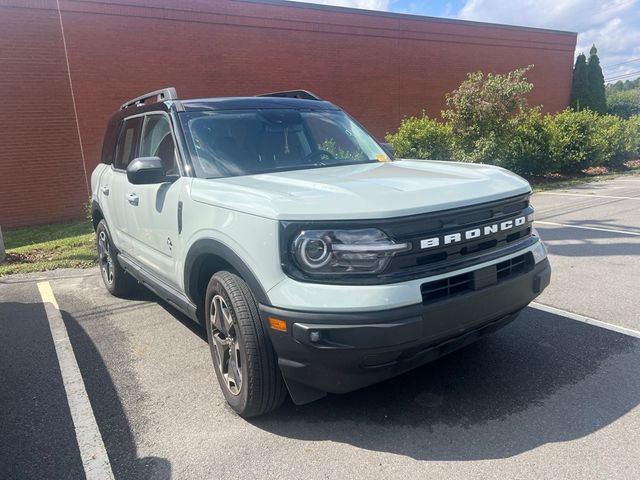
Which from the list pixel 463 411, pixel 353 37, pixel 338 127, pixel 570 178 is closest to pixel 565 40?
pixel 570 178

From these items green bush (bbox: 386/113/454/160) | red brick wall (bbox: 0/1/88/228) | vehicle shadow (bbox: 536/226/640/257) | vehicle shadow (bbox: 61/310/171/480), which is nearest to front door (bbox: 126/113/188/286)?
vehicle shadow (bbox: 61/310/171/480)

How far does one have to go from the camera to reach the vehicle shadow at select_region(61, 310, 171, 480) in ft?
8.52

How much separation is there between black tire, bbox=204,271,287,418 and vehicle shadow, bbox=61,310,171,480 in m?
0.55

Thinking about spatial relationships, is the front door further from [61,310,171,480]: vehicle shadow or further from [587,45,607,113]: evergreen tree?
[587,45,607,113]: evergreen tree

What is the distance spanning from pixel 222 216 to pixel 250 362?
33.9 inches

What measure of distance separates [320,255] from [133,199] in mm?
2494

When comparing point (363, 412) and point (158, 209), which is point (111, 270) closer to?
point (158, 209)

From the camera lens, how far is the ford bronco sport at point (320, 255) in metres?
2.42

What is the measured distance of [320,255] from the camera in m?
2.46

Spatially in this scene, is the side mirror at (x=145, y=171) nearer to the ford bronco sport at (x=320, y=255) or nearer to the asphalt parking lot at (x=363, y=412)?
the ford bronco sport at (x=320, y=255)

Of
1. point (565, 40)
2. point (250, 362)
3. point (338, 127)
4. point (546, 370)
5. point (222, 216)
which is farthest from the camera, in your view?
point (565, 40)

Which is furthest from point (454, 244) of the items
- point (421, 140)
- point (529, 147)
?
point (529, 147)

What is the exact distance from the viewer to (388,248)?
7.95 ft

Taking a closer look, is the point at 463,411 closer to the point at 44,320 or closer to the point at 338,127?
the point at 338,127
